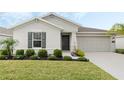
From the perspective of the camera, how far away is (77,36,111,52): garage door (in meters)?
31.2

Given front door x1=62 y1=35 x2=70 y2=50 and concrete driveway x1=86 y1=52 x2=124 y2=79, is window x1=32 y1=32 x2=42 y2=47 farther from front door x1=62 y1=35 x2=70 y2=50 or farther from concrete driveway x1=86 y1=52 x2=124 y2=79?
front door x1=62 y1=35 x2=70 y2=50

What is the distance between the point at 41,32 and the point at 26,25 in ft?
5.77

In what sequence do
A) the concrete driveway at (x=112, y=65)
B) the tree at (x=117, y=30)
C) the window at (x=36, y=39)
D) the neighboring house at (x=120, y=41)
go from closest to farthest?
the concrete driveway at (x=112, y=65)
the window at (x=36, y=39)
the tree at (x=117, y=30)
the neighboring house at (x=120, y=41)

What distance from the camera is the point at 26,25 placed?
22500 mm

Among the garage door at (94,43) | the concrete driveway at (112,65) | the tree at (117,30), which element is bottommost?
the concrete driveway at (112,65)

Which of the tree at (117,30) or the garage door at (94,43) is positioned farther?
the garage door at (94,43)

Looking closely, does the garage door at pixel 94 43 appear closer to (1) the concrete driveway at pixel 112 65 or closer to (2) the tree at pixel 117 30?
(2) the tree at pixel 117 30

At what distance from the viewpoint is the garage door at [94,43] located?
31.2 m

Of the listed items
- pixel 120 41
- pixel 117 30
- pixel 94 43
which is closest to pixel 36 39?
pixel 94 43

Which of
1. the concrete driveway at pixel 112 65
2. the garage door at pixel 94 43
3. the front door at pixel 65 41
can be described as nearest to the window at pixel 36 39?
the concrete driveway at pixel 112 65

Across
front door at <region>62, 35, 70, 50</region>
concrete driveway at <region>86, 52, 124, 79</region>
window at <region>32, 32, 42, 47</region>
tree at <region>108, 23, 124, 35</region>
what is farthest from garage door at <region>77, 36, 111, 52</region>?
concrete driveway at <region>86, 52, 124, 79</region>

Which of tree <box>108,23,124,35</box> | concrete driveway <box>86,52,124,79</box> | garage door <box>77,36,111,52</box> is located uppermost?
tree <box>108,23,124,35</box>

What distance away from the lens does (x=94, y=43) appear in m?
31.4
